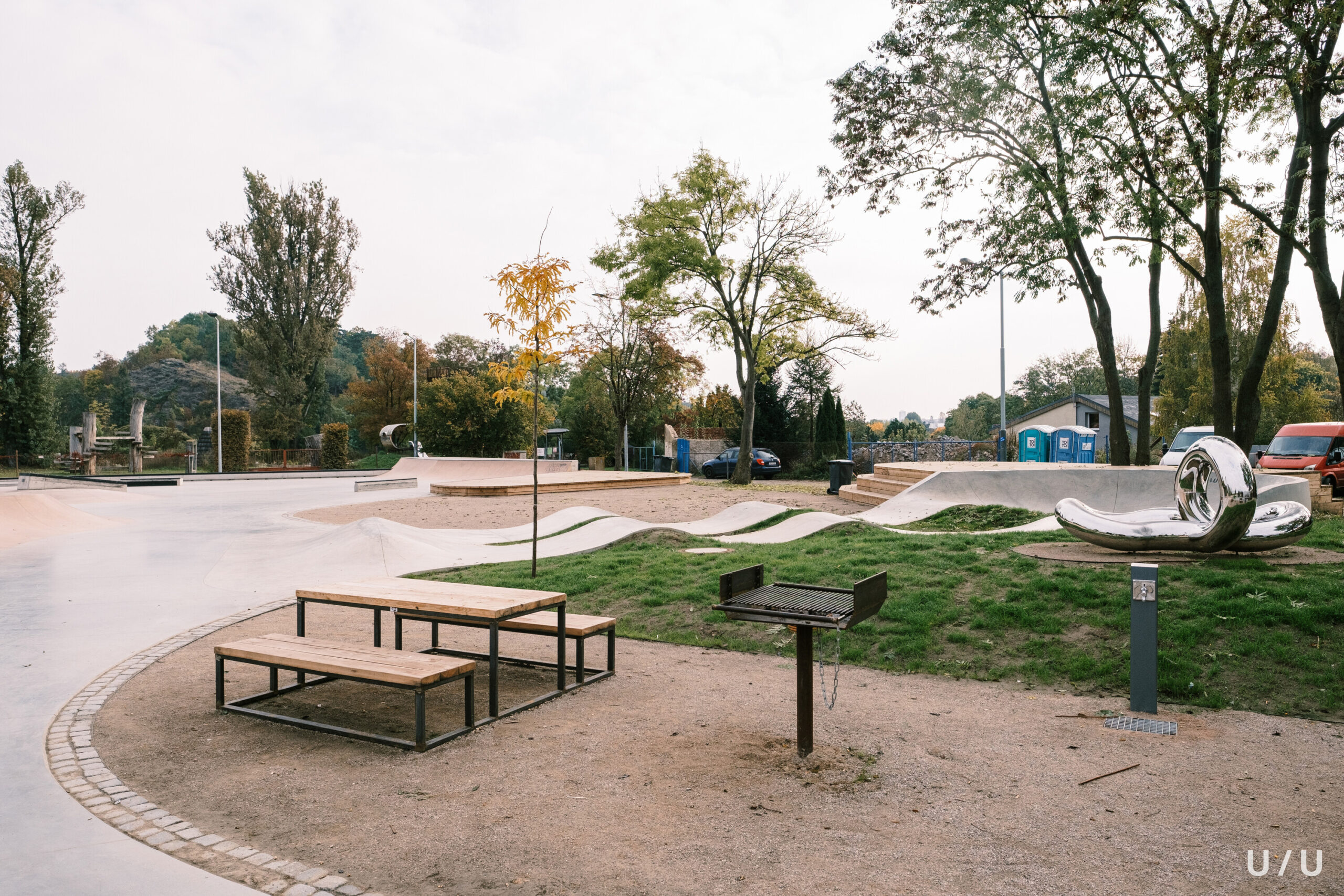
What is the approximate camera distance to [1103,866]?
315 cm

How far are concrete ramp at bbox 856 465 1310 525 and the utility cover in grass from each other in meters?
0.31

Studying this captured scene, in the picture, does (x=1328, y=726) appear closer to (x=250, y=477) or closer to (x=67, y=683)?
(x=67, y=683)

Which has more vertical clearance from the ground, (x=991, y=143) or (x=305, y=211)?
(x=305, y=211)

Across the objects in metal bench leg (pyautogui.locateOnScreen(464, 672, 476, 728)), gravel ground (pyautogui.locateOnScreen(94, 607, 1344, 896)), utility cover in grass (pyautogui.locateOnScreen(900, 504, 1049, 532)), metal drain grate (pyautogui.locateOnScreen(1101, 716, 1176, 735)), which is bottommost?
metal drain grate (pyautogui.locateOnScreen(1101, 716, 1176, 735))

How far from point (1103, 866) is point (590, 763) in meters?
2.37

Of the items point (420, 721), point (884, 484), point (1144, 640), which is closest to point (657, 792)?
point (420, 721)

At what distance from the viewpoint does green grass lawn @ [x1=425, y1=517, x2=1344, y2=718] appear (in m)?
5.74

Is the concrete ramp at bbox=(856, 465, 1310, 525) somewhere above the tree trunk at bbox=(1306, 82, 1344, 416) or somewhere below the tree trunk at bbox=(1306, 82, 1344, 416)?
below

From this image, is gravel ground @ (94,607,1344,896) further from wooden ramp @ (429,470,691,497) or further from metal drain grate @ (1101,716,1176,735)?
wooden ramp @ (429,470,691,497)

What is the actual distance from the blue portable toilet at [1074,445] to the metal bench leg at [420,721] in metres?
28.3

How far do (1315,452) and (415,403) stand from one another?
124ft

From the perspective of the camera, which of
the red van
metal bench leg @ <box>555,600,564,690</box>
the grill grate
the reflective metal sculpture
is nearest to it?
the grill grate

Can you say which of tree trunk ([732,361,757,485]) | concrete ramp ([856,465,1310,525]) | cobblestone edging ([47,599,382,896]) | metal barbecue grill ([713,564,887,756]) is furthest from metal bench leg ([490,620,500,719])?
tree trunk ([732,361,757,485])

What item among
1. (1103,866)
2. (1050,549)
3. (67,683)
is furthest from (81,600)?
(1050,549)
